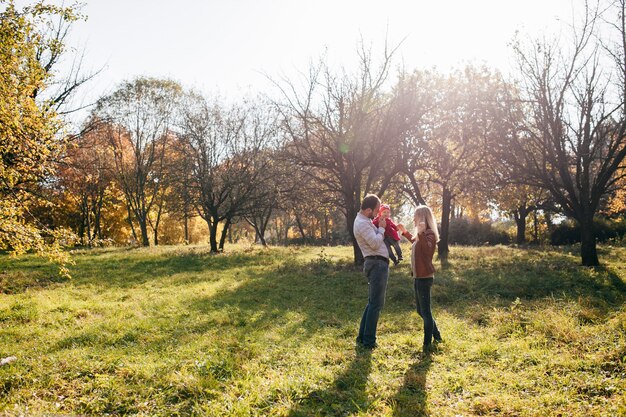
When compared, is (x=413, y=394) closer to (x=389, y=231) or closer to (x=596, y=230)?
(x=389, y=231)

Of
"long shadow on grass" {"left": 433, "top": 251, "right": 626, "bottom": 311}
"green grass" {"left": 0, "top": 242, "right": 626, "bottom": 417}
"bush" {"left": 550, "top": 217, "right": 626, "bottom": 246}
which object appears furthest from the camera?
"bush" {"left": 550, "top": 217, "right": 626, "bottom": 246}

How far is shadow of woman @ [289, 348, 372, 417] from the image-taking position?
187 inches

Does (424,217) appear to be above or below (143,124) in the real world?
below

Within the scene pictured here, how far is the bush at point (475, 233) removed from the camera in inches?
1368

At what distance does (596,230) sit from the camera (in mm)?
28375

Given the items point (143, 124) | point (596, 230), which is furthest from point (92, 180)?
point (596, 230)

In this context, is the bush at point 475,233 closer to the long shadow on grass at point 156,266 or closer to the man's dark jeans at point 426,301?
the long shadow on grass at point 156,266

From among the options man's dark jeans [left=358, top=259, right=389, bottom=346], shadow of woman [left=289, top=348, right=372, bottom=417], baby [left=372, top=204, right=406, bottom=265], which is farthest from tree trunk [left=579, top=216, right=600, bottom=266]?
shadow of woman [left=289, top=348, right=372, bottom=417]

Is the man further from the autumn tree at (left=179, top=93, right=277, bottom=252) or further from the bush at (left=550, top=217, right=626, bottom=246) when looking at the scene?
the bush at (left=550, top=217, right=626, bottom=246)

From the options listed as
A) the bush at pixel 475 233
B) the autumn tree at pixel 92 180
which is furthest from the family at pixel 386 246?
the bush at pixel 475 233

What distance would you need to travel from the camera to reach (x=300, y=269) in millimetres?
16984

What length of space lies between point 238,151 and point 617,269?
67.5ft

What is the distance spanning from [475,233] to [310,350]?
104 ft

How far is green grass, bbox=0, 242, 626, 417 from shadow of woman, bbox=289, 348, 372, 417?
0.08 feet
